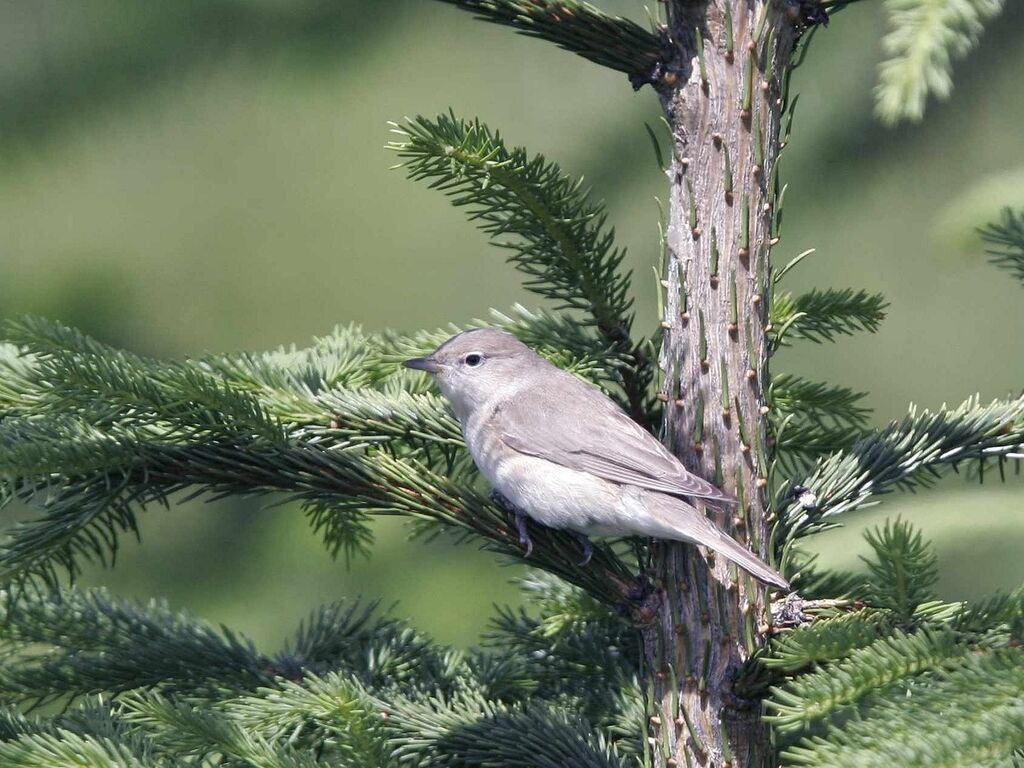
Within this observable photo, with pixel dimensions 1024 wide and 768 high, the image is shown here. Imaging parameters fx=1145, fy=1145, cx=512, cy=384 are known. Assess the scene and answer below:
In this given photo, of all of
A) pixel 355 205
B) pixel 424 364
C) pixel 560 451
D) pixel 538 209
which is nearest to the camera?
pixel 538 209

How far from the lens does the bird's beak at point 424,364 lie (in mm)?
2109

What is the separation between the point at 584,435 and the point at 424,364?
1.13 ft

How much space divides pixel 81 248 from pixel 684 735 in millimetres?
3930

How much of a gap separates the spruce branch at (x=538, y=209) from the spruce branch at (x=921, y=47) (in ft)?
2.18

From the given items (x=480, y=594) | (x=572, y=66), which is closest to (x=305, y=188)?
(x=572, y=66)

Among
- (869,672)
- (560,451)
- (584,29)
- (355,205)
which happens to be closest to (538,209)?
(584,29)

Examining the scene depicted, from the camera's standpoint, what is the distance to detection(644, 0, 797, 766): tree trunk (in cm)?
150

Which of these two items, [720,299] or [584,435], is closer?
[720,299]

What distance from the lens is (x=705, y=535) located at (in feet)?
4.88

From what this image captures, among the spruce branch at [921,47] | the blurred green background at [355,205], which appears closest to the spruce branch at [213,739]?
the spruce branch at [921,47]

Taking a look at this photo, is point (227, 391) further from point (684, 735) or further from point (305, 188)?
point (305, 188)

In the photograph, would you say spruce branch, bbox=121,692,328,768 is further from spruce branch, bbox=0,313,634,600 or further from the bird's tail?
the bird's tail

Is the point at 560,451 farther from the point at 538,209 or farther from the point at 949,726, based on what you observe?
the point at 949,726

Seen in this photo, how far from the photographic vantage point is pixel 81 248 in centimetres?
470
